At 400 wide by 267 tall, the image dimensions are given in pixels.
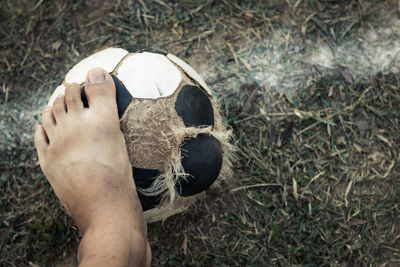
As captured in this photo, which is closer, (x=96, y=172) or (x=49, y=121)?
(x=96, y=172)

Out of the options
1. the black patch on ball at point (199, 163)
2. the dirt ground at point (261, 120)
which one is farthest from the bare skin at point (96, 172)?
the dirt ground at point (261, 120)

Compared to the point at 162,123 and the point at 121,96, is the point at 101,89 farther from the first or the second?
the point at 162,123

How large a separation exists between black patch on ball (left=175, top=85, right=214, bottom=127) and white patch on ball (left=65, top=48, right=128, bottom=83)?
0.93 feet

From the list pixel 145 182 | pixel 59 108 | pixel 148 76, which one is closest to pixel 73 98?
pixel 59 108

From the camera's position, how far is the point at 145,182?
4.96 feet

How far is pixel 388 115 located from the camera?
7.06 ft

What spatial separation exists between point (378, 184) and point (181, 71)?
1.24 metres

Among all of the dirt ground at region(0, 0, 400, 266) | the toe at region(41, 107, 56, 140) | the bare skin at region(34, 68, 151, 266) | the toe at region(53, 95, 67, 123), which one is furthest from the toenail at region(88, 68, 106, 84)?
the dirt ground at region(0, 0, 400, 266)

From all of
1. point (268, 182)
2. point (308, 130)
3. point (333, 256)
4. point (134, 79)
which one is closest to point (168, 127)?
point (134, 79)

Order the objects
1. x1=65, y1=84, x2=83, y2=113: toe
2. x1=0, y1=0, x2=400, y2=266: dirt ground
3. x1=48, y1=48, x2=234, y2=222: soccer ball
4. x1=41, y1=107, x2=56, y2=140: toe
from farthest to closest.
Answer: x1=0, y1=0, x2=400, y2=266: dirt ground < x1=41, y1=107, x2=56, y2=140: toe < x1=65, y1=84, x2=83, y2=113: toe < x1=48, y1=48, x2=234, y2=222: soccer ball

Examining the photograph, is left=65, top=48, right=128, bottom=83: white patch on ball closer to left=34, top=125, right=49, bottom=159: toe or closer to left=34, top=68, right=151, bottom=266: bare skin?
left=34, top=68, right=151, bottom=266: bare skin

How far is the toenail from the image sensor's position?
Answer: 148 cm

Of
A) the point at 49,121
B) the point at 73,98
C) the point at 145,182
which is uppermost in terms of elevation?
the point at 73,98

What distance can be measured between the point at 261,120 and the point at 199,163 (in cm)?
77
